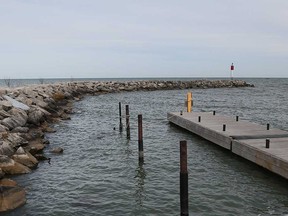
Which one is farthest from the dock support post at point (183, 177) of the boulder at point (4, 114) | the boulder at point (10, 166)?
the boulder at point (4, 114)

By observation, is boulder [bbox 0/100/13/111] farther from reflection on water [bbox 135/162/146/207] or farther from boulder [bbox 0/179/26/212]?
boulder [bbox 0/179/26/212]

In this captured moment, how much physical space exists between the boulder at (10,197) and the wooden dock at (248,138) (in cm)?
862

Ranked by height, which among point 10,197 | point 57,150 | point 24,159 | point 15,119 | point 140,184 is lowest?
point 140,184

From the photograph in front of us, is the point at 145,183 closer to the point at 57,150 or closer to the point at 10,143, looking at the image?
the point at 57,150

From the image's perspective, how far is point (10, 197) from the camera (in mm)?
9812

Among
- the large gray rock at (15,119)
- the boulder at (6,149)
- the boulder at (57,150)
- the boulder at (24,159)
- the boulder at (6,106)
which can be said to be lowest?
the boulder at (57,150)

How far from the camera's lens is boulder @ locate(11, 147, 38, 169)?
44.8 feet

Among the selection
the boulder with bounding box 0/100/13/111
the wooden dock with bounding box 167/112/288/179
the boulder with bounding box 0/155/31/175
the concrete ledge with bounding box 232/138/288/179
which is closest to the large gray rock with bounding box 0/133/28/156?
the boulder with bounding box 0/155/31/175

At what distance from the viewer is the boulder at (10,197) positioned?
9550 millimetres

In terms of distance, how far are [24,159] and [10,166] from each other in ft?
4.24

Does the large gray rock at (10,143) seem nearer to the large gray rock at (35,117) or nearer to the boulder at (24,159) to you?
the boulder at (24,159)

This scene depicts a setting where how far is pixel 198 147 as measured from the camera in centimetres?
1750

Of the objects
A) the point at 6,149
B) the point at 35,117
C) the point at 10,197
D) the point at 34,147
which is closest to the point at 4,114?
the point at 35,117

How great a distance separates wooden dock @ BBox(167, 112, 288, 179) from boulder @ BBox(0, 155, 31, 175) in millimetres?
8976
